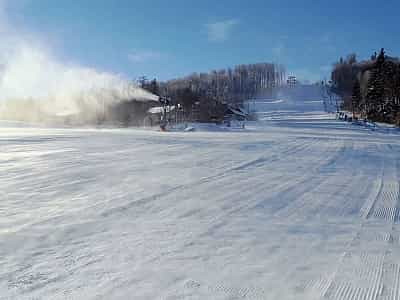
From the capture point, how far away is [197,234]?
4.63 m

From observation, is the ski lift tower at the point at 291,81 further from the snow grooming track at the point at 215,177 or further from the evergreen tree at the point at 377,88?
the snow grooming track at the point at 215,177

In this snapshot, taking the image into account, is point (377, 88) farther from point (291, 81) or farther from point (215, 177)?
point (291, 81)

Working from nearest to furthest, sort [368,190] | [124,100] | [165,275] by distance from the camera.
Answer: [165,275], [368,190], [124,100]

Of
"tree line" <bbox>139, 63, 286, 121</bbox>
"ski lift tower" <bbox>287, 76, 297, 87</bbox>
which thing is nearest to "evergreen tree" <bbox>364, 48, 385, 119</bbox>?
"tree line" <bbox>139, 63, 286, 121</bbox>

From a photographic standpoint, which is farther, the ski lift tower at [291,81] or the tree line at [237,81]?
the ski lift tower at [291,81]

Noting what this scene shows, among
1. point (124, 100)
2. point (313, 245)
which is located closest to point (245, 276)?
point (313, 245)

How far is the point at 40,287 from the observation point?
326cm

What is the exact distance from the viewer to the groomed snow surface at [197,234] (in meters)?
3.34

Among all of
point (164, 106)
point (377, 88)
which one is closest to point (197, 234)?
point (164, 106)

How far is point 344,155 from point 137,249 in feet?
34.4

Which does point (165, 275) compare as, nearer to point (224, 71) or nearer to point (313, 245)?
point (313, 245)

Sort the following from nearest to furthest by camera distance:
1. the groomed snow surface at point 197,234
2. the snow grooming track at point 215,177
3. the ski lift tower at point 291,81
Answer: the groomed snow surface at point 197,234 → the snow grooming track at point 215,177 → the ski lift tower at point 291,81

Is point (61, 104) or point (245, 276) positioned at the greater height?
point (61, 104)

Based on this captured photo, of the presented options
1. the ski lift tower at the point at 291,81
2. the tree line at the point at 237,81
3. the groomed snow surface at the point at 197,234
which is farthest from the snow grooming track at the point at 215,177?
the ski lift tower at the point at 291,81
